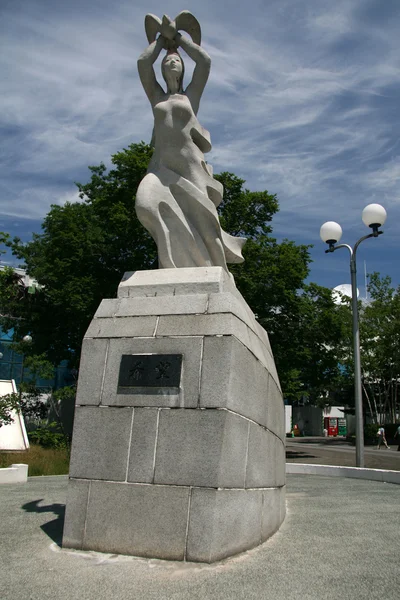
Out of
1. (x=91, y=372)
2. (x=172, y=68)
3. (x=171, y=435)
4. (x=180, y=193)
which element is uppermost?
(x=172, y=68)

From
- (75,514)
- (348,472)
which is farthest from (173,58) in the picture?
(348,472)

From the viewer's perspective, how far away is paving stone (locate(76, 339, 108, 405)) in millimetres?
5285

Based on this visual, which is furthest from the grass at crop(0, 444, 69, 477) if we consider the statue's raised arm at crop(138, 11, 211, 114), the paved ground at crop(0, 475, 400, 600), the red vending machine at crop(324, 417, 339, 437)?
the red vending machine at crop(324, 417, 339, 437)

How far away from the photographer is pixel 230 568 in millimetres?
4285

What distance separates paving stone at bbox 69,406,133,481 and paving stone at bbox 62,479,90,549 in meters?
0.09

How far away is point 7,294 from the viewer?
59.3 ft

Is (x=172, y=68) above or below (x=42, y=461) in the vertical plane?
above

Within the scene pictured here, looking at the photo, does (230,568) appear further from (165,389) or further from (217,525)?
(165,389)

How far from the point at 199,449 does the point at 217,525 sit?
2.10ft

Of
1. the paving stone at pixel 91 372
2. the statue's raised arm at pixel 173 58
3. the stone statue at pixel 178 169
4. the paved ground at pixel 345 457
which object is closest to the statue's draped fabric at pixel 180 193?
the stone statue at pixel 178 169

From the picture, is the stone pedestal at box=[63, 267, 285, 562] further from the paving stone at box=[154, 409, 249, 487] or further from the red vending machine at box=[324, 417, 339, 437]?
the red vending machine at box=[324, 417, 339, 437]

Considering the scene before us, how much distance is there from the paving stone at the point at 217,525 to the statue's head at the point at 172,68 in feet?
18.1

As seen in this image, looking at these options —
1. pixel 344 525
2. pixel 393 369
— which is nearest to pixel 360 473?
Result: pixel 344 525

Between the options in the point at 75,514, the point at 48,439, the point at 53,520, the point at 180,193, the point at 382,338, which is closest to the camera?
the point at 75,514
